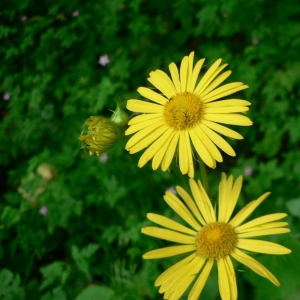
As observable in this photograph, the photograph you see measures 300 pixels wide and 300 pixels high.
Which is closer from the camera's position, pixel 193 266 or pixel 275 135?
pixel 193 266

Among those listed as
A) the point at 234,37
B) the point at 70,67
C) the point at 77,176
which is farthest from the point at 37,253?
the point at 234,37

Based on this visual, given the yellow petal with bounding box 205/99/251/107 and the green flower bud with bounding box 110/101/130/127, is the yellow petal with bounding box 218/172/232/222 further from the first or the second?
the green flower bud with bounding box 110/101/130/127

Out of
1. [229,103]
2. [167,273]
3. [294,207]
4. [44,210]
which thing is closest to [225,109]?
[229,103]

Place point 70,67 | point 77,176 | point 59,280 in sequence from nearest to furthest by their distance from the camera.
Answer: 1. point 59,280
2. point 77,176
3. point 70,67

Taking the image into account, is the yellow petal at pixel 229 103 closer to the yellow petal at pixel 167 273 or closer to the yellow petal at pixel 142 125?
the yellow petal at pixel 142 125

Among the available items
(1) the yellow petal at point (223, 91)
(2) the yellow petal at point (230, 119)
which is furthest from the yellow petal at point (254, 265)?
(1) the yellow petal at point (223, 91)

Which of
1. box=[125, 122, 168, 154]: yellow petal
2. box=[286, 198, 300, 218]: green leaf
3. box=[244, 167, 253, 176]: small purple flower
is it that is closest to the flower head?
box=[125, 122, 168, 154]: yellow petal

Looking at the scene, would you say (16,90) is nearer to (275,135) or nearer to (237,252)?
(275,135)
